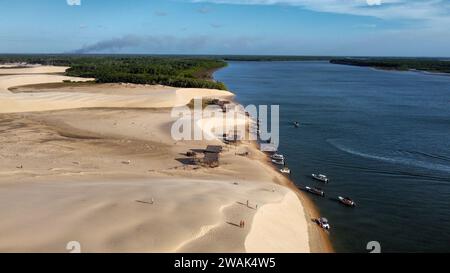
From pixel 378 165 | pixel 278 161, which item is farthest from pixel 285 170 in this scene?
pixel 378 165

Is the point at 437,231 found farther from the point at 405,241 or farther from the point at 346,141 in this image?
the point at 346,141

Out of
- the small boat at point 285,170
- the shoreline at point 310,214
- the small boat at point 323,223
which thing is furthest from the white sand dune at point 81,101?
the small boat at point 323,223

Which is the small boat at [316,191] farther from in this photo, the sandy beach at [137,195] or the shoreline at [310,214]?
the sandy beach at [137,195]

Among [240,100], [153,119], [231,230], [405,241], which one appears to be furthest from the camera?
[240,100]

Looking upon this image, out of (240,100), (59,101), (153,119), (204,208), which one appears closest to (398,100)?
(240,100)

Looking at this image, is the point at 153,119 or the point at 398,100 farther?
the point at 398,100

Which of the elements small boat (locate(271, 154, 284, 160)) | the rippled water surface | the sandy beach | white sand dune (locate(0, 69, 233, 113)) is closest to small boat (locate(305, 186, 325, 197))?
the rippled water surface
